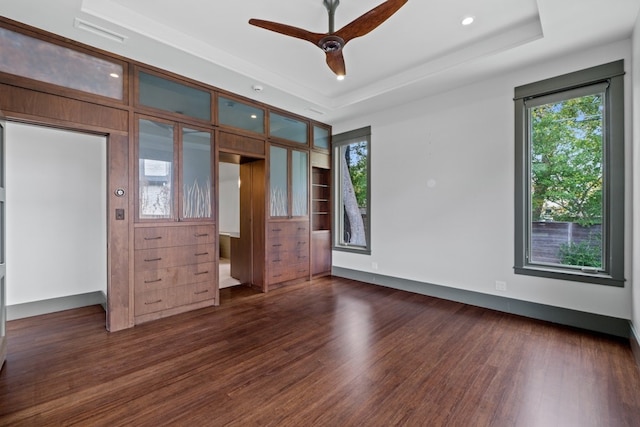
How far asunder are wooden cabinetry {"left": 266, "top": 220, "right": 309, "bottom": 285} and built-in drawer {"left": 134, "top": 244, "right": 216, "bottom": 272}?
3.35 feet

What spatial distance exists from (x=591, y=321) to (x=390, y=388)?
8.22 ft

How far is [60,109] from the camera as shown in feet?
8.96

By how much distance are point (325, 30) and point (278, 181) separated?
7.67ft

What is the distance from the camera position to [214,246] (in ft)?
12.6

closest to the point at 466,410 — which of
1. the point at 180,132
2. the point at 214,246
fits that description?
the point at 214,246

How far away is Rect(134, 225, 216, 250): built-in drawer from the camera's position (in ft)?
10.6

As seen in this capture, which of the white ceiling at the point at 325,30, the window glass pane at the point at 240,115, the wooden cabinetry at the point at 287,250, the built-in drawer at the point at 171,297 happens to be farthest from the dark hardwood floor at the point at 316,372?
the white ceiling at the point at 325,30

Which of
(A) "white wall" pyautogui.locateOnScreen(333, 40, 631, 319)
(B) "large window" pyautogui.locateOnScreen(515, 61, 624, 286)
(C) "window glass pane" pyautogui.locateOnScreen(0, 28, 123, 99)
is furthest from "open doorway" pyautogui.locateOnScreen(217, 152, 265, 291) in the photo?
(B) "large window" pyautogui.locateOnScreen(515, 61, 624, 286)

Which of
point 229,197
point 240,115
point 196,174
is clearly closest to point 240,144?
point 240,115

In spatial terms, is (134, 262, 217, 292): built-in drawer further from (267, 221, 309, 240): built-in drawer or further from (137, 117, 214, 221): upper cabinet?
(267, 221, 309, 240): built-in drawer

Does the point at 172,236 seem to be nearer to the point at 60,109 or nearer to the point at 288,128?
the point at 60,109

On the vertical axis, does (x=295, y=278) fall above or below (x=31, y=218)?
below

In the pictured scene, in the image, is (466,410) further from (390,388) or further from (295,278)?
(295,278)

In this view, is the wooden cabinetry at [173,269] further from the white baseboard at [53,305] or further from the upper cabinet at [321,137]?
the upper cabinet at [321,137]
